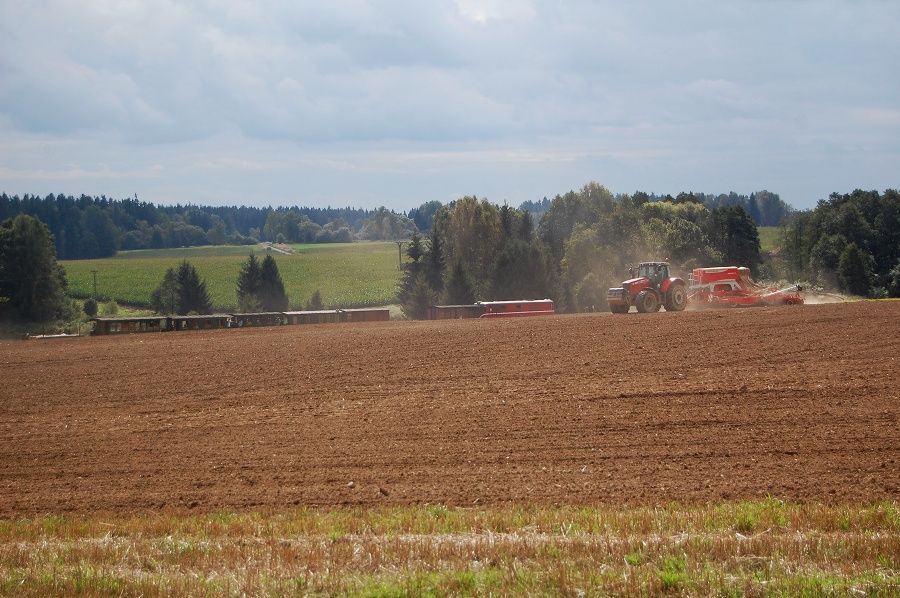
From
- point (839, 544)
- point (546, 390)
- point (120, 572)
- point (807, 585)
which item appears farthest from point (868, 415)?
point (120, 572)

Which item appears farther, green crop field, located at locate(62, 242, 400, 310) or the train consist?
green crop field, located at locate(62, 242, 400, 310)

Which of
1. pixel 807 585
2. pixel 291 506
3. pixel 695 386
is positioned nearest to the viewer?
pixel 807 585

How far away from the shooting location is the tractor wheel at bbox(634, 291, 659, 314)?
134ft

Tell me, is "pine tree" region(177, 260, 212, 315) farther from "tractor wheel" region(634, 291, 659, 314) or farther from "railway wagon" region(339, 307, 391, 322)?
"tractor wheel" region(634, 291, 659, 314)

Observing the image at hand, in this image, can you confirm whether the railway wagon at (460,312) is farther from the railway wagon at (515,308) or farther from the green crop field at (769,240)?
the green crop field at (769,240)

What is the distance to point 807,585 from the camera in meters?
8.87

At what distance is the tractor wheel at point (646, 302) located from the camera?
134 feet

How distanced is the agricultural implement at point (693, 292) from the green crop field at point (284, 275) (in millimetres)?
72581

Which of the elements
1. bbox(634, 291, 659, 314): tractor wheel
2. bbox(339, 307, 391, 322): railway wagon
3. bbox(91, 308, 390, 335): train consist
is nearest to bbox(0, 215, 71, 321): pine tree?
bbox(91, 308, 390, 335): train consist

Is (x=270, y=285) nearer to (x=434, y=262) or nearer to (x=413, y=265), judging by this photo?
(x=413, y=265)

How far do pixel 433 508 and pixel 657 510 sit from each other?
3.41 m

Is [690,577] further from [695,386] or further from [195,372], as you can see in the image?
[195,372]

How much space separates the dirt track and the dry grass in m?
1.90

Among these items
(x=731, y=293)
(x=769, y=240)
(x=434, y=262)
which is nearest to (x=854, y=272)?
(x=434, y=262)
